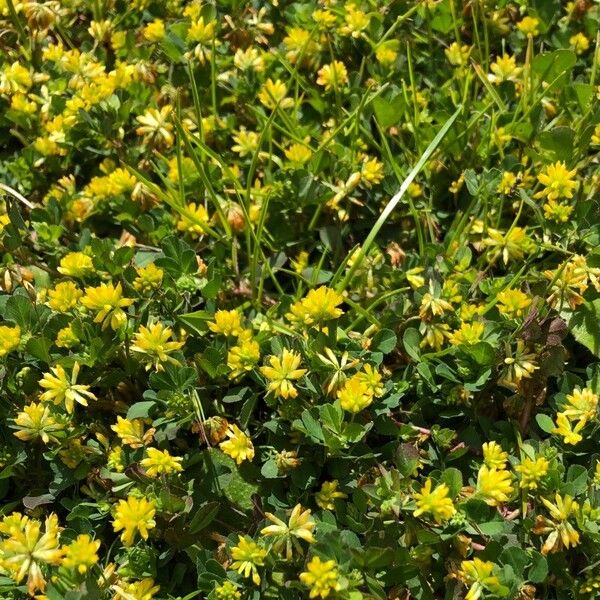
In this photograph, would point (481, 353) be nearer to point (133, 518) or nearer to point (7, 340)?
point (133, 518)

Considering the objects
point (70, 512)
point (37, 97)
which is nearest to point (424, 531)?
point (70, 512)

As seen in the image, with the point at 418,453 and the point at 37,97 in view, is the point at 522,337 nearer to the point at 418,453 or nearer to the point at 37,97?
the point at 418,453

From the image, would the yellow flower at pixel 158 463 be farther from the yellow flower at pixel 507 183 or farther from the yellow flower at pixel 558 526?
the yellow flower at pixel 507 183

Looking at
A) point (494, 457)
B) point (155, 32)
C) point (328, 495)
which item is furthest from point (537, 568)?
point (155, 32)

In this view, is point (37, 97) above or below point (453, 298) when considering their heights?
above

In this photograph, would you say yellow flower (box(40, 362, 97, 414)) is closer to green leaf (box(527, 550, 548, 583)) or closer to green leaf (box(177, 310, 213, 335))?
green leaf (box(177, 310, 213, 335))

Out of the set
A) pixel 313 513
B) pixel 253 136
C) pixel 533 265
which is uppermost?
pixel 253 136

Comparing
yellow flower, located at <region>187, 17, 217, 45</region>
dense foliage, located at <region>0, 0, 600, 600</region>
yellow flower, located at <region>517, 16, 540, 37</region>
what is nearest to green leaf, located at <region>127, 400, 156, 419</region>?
dense foliage, located at <region>0, 0, 600, 600</region>
